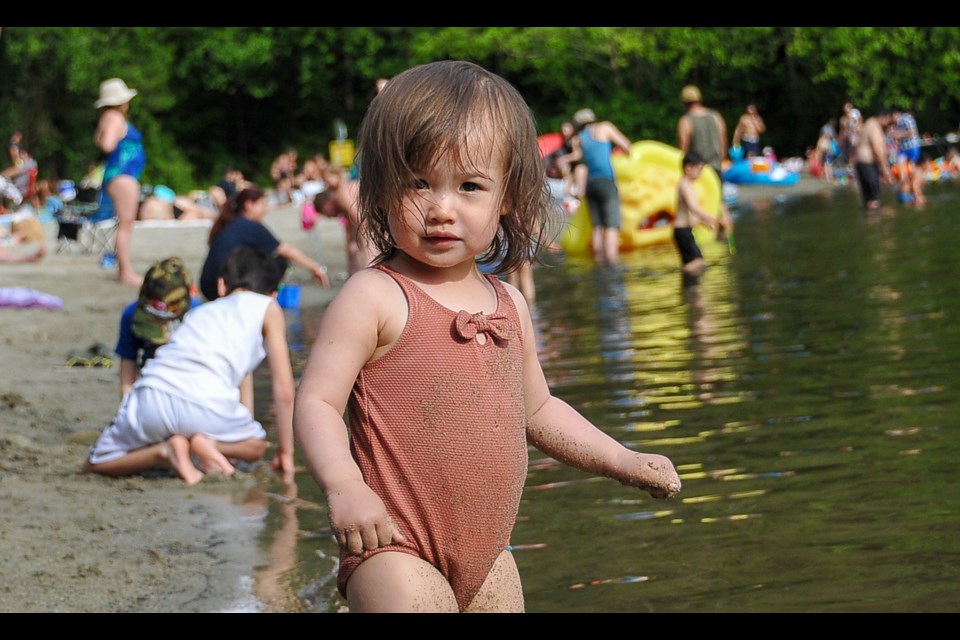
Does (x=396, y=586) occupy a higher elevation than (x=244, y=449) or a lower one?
higher

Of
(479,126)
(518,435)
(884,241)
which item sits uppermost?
(479,126)

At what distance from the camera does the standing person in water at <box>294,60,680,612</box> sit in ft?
9.48

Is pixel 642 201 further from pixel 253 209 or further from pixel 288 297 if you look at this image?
pixel 253 209

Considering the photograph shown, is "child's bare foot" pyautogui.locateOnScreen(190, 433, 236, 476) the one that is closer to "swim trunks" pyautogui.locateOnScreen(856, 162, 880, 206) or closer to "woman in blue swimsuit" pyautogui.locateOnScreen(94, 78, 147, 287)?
"woman in blue swimsuit" pyautogui.locateOnScreen(94, 78, 147, 287)

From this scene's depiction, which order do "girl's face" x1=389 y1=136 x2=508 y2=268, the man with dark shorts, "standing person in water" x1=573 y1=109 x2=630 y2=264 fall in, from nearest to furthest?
"girl's face" x1=389 y1=136 x2=508 y2=268 → "standing person in water" x1=573 y1=109 x2=630 y2=264 → the man with dark shorts

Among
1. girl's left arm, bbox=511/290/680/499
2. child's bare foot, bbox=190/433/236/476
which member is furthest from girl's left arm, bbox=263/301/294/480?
girl's left arm, bbox=511/290/680/499

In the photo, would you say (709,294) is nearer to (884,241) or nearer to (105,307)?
(884,241)

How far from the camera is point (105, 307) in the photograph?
13.7 meters

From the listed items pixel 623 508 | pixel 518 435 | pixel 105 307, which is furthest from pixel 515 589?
pixel 105 307

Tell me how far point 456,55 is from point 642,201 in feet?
91.8

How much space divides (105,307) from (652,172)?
7.97 m

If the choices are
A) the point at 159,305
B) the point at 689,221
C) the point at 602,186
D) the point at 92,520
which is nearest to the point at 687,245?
the point at 689,221

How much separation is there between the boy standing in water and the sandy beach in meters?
5.73

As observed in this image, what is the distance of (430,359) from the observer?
9.68 feet
